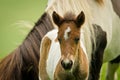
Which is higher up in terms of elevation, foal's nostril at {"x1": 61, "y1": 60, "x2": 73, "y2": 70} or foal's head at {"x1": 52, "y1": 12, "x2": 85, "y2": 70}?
foal's head at {"x1": 52, "y1": 12, "x2": 85, "y2": 70}

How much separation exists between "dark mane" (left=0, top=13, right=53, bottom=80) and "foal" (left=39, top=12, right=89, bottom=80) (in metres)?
0.11

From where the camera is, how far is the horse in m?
3.65

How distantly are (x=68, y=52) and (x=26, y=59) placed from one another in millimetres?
474

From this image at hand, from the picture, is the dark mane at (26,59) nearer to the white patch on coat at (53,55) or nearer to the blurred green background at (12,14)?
the white patch on coat at (53,55)

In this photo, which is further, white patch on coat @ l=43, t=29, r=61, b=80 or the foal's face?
white patch on coat @ l=43, t=29, r=61, b=80

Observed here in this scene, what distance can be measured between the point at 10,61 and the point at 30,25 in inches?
11.9

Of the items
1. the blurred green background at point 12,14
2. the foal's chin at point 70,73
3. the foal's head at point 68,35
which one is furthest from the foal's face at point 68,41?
the blurred green background at point 12,14

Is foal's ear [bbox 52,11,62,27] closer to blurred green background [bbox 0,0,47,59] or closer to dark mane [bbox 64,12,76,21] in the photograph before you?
dark mane [bbox 64,12,76,21]

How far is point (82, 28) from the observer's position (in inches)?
151

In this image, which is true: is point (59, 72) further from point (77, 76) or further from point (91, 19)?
point (91, 19)

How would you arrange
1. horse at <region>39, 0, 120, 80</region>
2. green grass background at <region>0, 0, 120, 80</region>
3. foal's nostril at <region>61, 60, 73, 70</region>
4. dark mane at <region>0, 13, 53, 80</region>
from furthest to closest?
green grass background at <region>0, 0, 120, 80</region> → dark mane at <region>0, 13, 53, 80</region> → horse at <region>39, 0, 120, 80</region> → foal's nostril at <region>61, 60, 73, 70</region>

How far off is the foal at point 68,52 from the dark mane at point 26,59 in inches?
4.3

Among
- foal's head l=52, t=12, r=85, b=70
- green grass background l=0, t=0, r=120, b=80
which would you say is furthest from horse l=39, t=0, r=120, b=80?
green grass background l=0, t=0, r=120, b=80

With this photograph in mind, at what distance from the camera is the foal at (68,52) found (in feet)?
11.8
